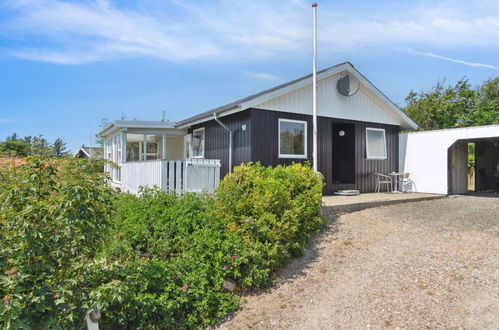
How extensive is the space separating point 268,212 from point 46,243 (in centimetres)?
293

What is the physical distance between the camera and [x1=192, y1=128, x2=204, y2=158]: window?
11.5 m

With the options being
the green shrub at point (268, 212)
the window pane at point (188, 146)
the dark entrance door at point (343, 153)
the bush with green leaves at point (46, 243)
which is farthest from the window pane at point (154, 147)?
the bush with green leaves at point (46, 243)

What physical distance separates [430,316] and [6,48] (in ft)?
30.5

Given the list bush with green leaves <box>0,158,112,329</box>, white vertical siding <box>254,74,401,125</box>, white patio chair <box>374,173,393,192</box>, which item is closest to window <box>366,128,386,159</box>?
white vertical siding <box>254,74,401,125</box>

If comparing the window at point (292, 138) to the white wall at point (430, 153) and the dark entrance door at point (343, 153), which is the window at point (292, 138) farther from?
the white wall at point (430, 153)

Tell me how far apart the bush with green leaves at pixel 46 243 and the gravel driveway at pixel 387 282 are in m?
1.61

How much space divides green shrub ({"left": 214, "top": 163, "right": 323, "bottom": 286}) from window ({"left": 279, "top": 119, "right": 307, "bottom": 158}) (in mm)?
3182

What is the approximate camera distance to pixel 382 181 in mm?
10648

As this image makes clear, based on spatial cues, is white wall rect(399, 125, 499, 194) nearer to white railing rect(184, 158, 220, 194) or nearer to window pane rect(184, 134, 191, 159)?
white railing rect(184, 158, 220, 194)

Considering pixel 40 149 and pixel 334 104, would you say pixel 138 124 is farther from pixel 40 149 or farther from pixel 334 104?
pixel 40 149

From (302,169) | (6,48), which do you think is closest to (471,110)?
(302,169)

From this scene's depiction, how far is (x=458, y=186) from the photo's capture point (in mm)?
10719

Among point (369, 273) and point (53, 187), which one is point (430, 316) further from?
point (53, 187)

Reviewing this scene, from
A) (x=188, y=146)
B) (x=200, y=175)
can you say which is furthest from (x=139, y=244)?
(x=188, y=146)
